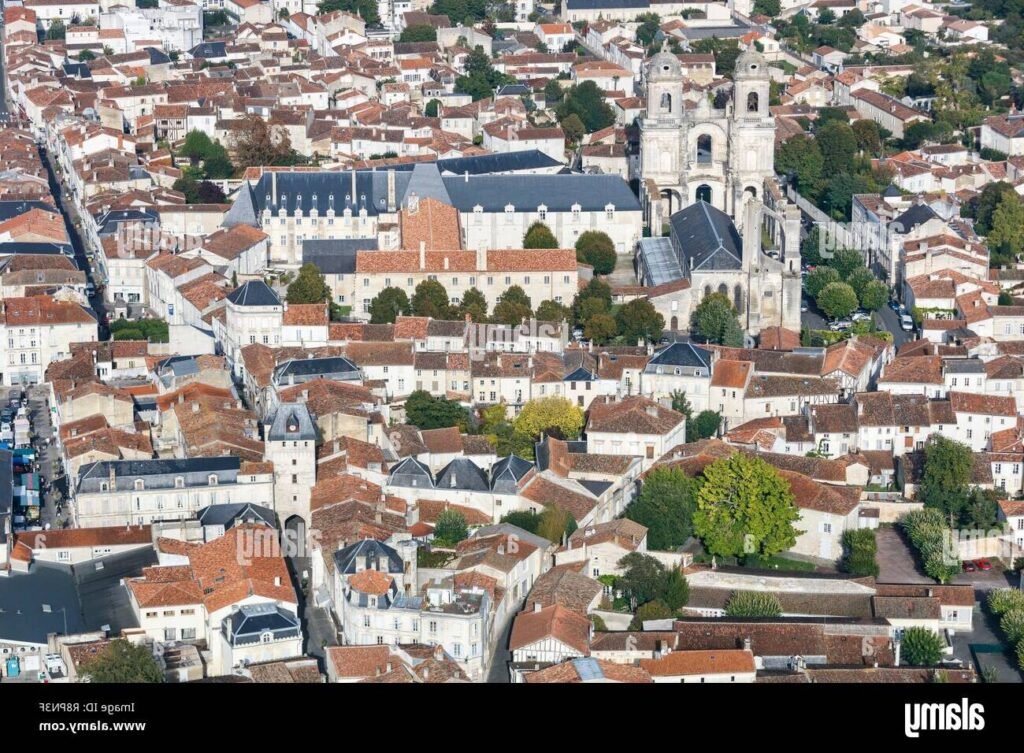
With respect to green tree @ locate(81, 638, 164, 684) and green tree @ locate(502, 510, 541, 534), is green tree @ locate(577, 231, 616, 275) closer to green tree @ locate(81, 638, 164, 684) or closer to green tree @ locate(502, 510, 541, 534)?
green tree @ locate(502, 510, 541, 534)

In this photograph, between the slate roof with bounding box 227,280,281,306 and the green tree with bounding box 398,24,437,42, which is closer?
the slate roof with bounding box 227,280,281,306

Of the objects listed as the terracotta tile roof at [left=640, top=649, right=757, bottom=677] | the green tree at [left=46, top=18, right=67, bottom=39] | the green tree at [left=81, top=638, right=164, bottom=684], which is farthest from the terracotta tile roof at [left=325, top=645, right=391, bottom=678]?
the green tree at [left=46, top=18, right=67, bottom=39]

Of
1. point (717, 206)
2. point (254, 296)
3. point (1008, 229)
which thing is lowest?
point (254, 296)

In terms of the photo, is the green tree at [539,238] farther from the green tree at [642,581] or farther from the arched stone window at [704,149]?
the green tree at [642,581]

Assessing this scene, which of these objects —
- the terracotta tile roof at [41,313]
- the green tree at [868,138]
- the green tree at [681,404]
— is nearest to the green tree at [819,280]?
the green tree at [681,404]

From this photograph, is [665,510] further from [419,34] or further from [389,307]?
[419,34]

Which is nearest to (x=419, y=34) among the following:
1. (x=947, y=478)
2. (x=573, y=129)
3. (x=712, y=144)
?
(x=573, y=129)
